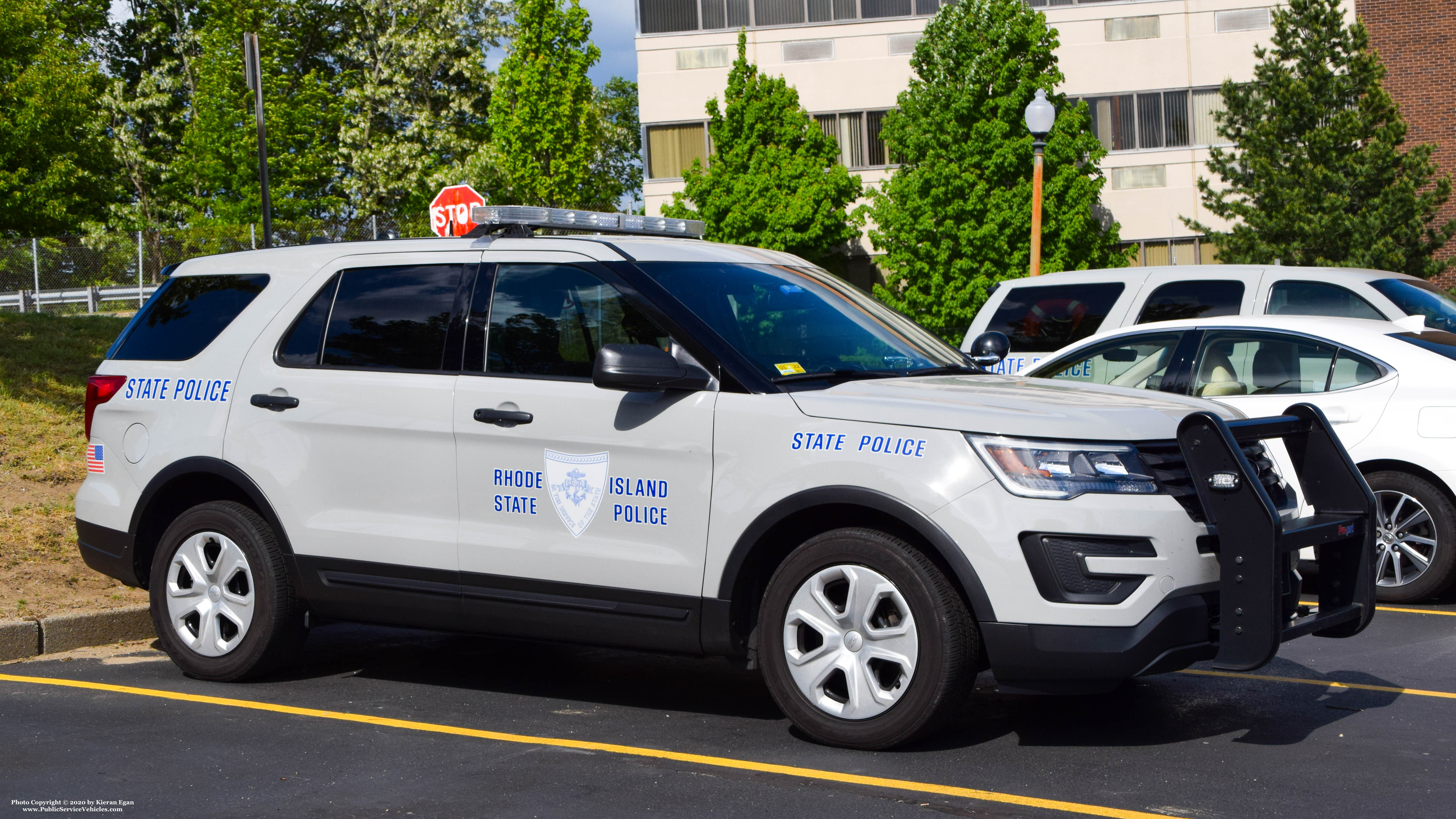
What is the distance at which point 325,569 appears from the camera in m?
6.23

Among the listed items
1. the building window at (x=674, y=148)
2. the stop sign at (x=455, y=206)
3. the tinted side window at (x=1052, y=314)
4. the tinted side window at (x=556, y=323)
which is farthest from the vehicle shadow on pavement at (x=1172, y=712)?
the building window at (x=674, y=148)

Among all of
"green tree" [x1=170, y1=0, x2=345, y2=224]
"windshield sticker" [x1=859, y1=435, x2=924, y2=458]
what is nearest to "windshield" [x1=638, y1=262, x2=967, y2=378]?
"windshield sticker" [x1=859, y1=435, x2=924, y2=458]

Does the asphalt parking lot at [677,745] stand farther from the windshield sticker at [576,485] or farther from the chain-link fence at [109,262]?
the chain-link fence at [109,262]

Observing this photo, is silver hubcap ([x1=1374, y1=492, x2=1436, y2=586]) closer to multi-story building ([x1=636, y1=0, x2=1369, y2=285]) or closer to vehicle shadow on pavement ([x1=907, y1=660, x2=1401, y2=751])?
vehicle shadow on pavement ([x1=907, y1=660, x2=1401, y2=751])

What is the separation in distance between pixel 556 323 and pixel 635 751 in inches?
68.0

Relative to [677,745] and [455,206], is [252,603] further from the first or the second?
[455,206]

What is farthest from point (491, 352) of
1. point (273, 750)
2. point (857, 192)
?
point (857, 192)

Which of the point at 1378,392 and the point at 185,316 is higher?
the point at 185,316

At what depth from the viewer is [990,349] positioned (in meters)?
6.79

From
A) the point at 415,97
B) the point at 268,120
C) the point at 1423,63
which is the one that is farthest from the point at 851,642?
the point at 415,97

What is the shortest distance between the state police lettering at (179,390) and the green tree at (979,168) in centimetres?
2521

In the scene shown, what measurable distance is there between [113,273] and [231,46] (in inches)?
465

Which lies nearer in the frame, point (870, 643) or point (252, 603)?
point (870, 643)

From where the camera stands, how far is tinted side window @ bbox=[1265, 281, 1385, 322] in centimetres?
1077
